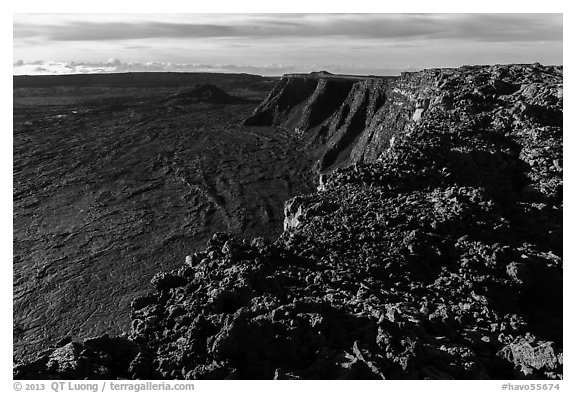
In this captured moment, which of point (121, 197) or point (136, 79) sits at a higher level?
point (136, 79)

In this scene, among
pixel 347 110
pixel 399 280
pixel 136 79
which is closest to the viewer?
pixel 399 280

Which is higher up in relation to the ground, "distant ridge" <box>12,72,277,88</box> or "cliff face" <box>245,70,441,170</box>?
"distant ridge" <box>12,72,277,88</box>

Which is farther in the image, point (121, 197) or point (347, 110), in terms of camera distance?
point (347, 110)

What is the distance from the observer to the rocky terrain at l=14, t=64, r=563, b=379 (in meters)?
10.8

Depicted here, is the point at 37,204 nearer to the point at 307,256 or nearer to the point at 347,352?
the point at 307,256

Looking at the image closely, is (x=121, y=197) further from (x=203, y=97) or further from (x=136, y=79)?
(x=136, y=79)

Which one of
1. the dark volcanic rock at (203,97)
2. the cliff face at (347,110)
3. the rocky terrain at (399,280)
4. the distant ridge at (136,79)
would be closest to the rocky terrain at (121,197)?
the dark volcanic rock at (203,97)

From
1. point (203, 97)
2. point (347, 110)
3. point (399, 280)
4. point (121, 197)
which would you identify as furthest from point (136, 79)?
point (399, 280)

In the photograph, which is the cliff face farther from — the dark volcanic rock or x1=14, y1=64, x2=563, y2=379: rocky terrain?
the dark volcanic rock

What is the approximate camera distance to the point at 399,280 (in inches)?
564

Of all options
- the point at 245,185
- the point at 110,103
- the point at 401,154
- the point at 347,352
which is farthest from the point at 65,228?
the point at 110,103

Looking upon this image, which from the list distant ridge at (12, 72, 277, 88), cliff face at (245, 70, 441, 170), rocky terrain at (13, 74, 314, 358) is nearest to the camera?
rocky terrain at (13, 74, 314, 358)

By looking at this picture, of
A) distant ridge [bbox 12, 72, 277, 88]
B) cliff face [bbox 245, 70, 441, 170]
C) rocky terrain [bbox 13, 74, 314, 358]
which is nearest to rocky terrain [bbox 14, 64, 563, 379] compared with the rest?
rocky terrain [bbox 13, 74, 314, 358]

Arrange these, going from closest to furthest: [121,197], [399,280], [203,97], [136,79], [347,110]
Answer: [399,280] < [121,197] < [347,110] < [203,97] < [136,79]
